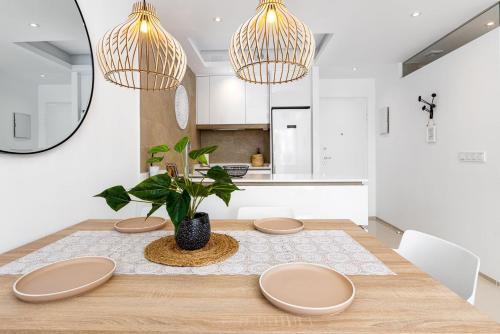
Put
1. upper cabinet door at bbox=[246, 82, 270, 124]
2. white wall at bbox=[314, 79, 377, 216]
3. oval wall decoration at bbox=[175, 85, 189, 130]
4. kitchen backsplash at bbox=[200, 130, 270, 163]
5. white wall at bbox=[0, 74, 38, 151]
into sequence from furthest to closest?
1. kitchen backsplash at bbox=[200, 130, 270, 163]
2. white wall at bbox=[314, 79, 377, 216]
3. upper cabinet door at bbox=[246, 82, 270, 124]
4. oval wall decoration at bbox=[175, 85, 189, 130]
5. white wall at bbox=[0, 74, 38, 151]

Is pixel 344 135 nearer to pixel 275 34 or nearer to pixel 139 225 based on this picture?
pixel 275 34

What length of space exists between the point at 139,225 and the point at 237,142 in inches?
128

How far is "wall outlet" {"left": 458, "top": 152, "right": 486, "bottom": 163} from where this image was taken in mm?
2355

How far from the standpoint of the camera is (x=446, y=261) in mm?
1101

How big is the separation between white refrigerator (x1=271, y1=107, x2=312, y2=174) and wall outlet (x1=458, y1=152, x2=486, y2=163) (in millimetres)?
1712

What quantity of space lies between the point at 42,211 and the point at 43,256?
1.42ft

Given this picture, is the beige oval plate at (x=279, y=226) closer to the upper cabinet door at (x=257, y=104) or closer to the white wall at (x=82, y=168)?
the white wall at (x=82, y=168)

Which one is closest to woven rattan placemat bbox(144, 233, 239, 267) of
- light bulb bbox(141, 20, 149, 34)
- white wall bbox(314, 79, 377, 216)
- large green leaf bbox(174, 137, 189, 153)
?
large green leaf bbox(174, 137, 189, 153)

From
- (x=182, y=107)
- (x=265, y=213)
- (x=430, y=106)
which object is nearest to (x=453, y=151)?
(x=430, y=106)

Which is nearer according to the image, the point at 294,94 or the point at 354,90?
the point at 294,94

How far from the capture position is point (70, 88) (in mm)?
1454

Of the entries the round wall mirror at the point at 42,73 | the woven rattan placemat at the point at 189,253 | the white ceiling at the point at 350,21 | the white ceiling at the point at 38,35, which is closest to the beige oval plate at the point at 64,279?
the woven rattan placemat at the point at 189,253

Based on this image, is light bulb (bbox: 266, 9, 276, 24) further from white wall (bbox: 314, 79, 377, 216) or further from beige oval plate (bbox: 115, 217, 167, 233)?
white wall (bbox: 314, 79, 377, 216)

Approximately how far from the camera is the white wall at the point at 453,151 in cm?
228
